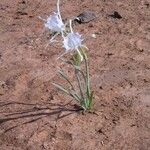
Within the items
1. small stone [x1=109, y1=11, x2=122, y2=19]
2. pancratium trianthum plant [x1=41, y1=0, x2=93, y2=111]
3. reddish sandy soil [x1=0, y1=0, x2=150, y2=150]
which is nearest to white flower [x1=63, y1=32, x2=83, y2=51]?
pancratium trianthum plant [x1=41, y1=0, x2=93, y2=111]

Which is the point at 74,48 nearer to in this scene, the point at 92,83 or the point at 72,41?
the point at 72,41

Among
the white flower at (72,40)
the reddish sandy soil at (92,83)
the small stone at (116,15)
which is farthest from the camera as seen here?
the small stone at (116,15)

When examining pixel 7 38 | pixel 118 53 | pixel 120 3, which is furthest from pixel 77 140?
pixel 120 3

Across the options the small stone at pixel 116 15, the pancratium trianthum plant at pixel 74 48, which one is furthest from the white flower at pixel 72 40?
Result: the small stone at pixel 116 15

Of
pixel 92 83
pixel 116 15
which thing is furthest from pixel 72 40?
pixel 116 15

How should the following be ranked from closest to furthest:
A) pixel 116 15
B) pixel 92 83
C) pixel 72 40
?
pixel 72 40 → pixel 92 83 → pixel 116 15

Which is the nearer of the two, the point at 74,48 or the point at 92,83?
the point at 74,48

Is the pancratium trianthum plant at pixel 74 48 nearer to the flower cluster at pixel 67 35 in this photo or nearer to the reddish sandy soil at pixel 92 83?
the flower cluster at pixel 67 35
